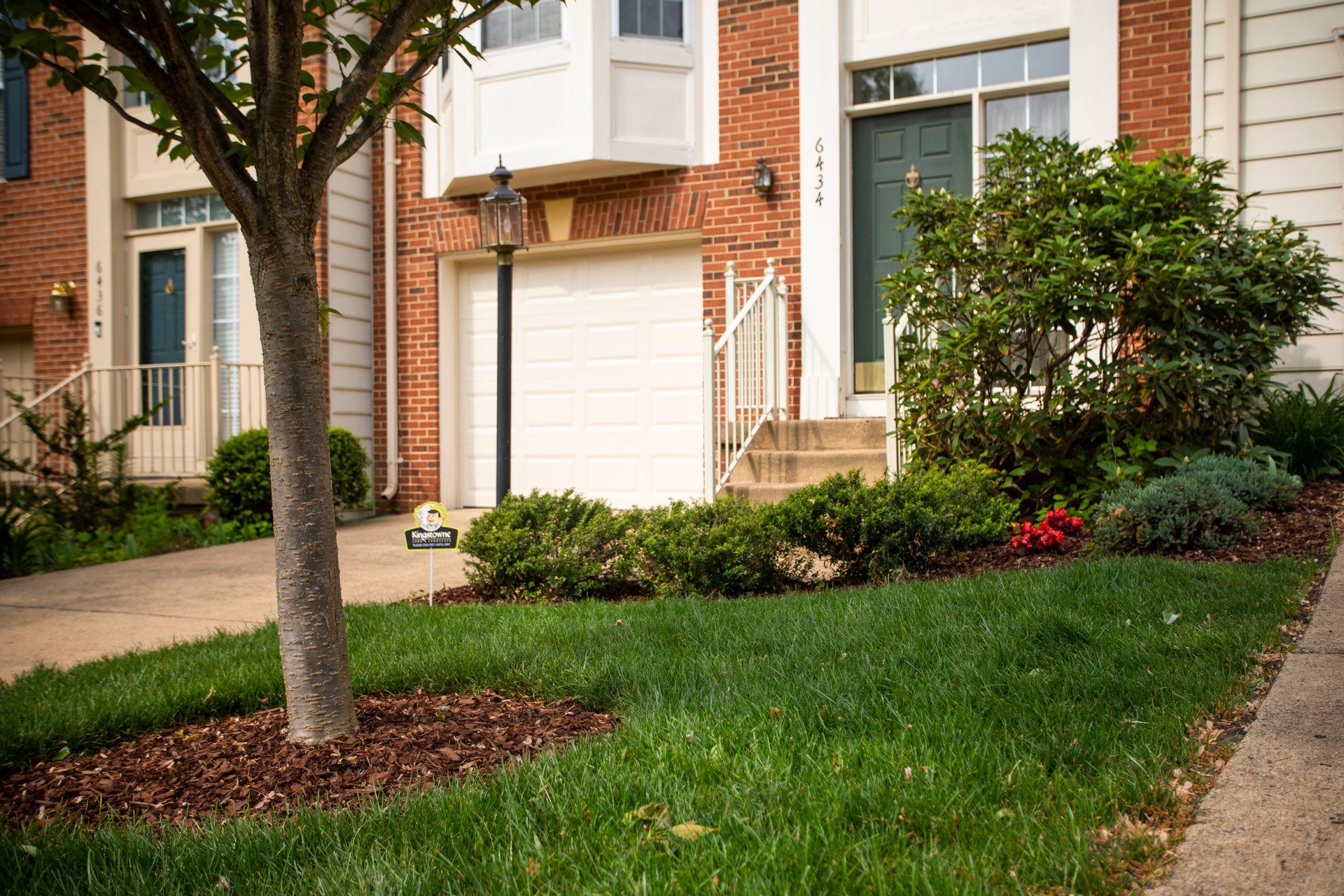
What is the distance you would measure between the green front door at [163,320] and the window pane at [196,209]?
33cm

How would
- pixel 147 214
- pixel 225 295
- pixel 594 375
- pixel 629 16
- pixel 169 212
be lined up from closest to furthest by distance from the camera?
1. pixel 629 16
2. pixel 594 375
3. pixel 225 295
4. pixel 169 212
5. pixel 147 214

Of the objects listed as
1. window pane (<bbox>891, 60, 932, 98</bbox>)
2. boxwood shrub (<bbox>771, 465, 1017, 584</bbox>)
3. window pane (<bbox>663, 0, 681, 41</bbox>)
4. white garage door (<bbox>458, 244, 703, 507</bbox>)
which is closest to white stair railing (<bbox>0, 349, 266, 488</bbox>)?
white garage door (<bbox>458, 244, 703, 507</bbox>)

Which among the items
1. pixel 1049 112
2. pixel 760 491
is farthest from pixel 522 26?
pixel 760 491

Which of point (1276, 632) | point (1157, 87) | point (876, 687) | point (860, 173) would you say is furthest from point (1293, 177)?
point (876, 687)

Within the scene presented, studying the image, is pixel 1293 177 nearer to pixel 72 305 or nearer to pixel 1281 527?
pixel 1281 527

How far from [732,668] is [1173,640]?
1335 mm

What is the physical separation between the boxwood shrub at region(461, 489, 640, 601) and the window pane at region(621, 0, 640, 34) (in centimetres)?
481

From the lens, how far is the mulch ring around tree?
8.24 feet

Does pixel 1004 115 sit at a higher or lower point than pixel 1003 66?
lower

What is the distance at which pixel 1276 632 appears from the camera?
323cm

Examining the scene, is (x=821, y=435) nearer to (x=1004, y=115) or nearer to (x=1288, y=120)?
(x=1004, y=115)

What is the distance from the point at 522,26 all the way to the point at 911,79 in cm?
335

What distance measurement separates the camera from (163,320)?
34.6ft

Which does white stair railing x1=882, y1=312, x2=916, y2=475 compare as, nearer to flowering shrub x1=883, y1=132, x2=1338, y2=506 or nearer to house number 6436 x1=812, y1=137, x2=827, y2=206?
flowering shrub x1=883, y1=132, x2=1338, y2=506
